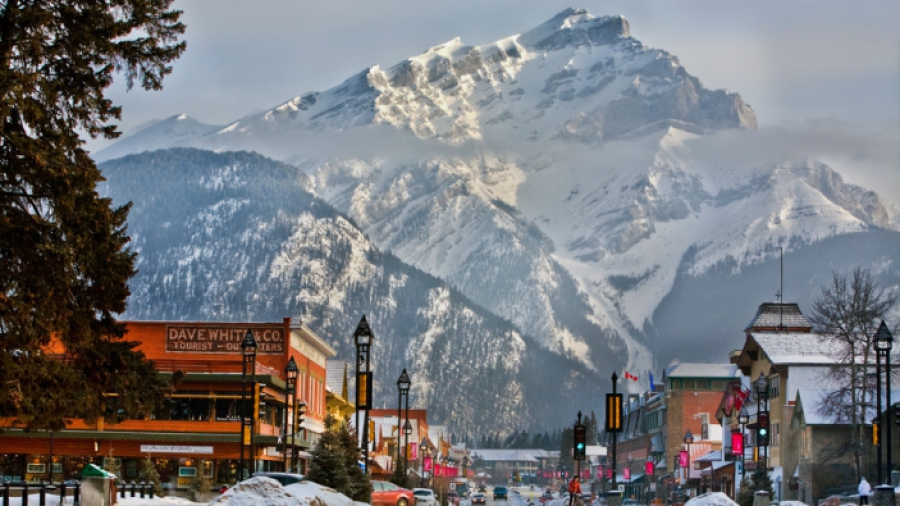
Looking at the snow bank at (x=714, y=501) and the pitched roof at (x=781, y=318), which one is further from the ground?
the pitched roof at (x=781, y=318)

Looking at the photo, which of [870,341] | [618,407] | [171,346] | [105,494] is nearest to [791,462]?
[870,341]

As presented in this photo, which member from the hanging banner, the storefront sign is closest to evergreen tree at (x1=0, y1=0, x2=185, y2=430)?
the storefront sign

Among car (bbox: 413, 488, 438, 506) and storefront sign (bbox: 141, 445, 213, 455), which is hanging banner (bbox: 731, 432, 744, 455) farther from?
storefront sign (bbox: 141, 445, 213, 455)

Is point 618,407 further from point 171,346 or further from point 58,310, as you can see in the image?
point 171,346

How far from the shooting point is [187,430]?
99688 mm

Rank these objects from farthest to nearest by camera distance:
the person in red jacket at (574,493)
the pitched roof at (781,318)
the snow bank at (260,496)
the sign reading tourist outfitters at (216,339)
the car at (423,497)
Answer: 1. the pitched roof at (781,318)
2. the sign reading tourist outfitters at (216,339)
3. the car at (423,497)
4. the person in red jacket at (574,493)
5. the snow bank at (260,496)

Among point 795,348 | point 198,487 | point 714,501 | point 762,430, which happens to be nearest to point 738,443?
point 795,348

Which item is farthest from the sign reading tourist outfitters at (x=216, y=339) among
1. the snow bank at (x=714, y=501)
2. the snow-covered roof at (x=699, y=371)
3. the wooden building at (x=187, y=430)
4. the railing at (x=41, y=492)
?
the snow bank at (x=714, y=501)

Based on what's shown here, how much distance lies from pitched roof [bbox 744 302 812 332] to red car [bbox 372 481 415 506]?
2287 inches

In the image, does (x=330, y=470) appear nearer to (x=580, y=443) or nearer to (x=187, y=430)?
(x=580, y=443)

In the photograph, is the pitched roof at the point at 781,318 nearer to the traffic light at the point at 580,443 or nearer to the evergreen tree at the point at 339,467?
the traffic light at the point at 580,443

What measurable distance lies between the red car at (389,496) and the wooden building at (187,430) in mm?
18459

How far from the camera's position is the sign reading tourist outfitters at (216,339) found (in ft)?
363

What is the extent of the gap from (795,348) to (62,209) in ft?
247
